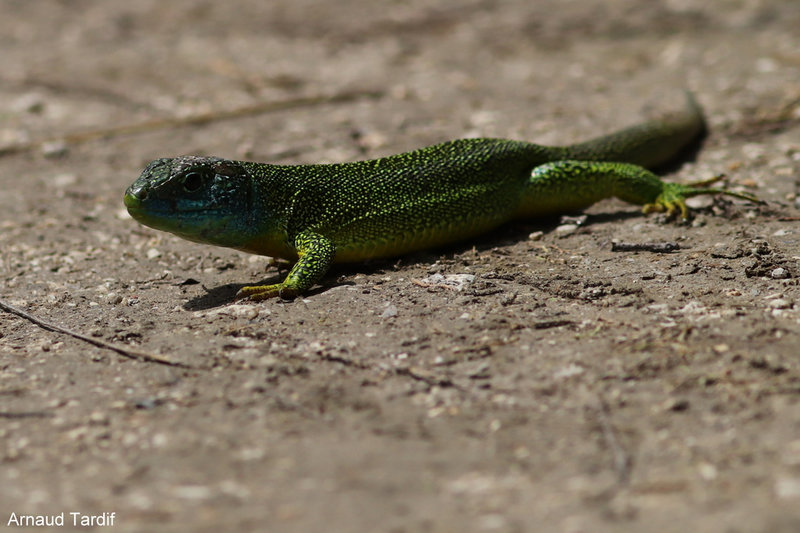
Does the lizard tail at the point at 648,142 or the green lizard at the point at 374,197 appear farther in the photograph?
the lizard tail at the point at 648,142

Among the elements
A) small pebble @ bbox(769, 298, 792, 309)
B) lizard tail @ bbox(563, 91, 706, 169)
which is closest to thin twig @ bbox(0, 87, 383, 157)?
lizard tail @ bbox(563, 91, 706, 169)

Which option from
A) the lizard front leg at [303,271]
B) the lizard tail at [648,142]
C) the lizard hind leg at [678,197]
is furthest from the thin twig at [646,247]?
the lizard front leg at [303,271]

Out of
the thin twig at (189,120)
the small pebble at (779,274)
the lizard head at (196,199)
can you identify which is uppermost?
the lizard head at (196,199)

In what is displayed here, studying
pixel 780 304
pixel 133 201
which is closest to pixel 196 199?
pixel 133 201

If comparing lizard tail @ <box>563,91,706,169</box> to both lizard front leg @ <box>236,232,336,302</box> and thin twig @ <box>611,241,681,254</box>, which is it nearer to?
thin twig @ <box>611,241,681,254</box>

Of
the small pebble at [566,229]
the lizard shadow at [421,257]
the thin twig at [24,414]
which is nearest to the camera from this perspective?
the thin twig at [24,414]

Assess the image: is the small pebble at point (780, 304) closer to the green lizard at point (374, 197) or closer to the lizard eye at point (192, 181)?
the green lizard at point (374, 197)

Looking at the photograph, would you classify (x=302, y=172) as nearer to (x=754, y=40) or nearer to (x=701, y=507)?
(x=701, y=507)
